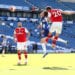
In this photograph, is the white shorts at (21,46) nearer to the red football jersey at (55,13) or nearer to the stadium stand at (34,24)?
the red football jersey at (55,13)

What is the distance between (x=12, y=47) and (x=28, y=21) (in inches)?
350

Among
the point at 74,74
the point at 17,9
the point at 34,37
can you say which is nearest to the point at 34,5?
the point at 17,9

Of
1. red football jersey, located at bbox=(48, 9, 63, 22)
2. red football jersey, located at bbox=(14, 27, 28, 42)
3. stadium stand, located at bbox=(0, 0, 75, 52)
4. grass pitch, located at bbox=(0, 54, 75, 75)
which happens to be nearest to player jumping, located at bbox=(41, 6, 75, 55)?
red football jersey, located at bbox=(48, 9, 63, 22)

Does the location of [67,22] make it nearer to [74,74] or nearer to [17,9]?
[17,9]

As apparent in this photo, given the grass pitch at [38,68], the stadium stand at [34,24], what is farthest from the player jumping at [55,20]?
the stadium stand at [34,24]

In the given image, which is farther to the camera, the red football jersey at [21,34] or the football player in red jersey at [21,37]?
the red football jersey at [21,34]

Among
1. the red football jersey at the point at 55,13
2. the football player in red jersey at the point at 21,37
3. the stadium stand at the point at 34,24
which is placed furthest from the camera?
the stadium stand at the point at 34,24

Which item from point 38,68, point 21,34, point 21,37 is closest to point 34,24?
point 21,34

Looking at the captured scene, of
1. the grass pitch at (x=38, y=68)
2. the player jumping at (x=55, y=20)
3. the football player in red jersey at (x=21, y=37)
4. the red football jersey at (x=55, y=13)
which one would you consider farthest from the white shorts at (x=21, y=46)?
the red football jersey at (x=55, y=13)

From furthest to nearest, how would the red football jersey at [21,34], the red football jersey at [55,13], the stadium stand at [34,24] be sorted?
the stadium stand at [34,24] < the red football jersey at [21,34] < the red football jersey at [55,13]

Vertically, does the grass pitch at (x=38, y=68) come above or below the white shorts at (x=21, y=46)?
below

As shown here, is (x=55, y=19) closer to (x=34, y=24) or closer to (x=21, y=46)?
(x=21, y=46)

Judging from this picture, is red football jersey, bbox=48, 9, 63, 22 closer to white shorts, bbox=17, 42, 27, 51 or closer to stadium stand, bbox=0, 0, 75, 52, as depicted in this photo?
white shorts, bbox=17, 42, 27, 51

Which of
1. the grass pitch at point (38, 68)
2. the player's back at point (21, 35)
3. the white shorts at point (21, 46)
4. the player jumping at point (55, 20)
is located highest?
the player jumping at point (55, 20)
